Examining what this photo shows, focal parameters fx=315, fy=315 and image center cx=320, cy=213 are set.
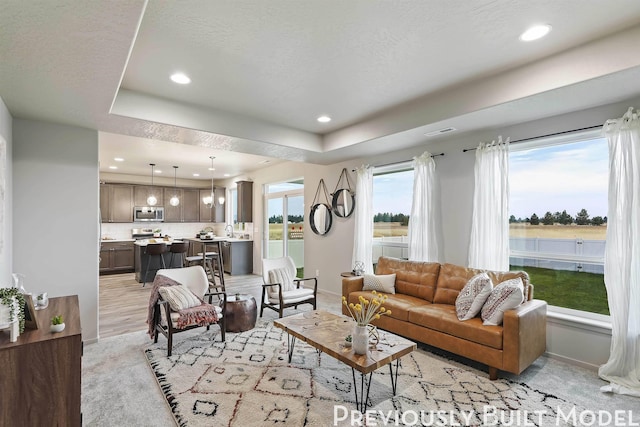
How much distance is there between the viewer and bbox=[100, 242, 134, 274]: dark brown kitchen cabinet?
803 centimetres

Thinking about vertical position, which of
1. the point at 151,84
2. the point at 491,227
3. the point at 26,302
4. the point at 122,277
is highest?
the point at 151,84

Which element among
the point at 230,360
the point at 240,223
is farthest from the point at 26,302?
the point at 240,223

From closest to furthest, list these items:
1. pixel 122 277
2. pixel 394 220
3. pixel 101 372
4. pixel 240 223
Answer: pixel 101 372, pixel 394 220, pixel 122 277, pixel 240 223

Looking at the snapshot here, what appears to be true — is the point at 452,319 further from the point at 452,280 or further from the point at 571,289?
the point at 571,289

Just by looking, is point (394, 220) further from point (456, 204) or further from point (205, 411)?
point (205, 411)

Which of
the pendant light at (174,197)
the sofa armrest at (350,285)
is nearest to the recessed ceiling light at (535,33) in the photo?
the sofa armrest at (350,285)

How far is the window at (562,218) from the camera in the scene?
A: 10.4 feet

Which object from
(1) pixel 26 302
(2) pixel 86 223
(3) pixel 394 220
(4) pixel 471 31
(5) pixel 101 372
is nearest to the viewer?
(1) pixel 26 302

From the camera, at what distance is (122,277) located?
7723 mm

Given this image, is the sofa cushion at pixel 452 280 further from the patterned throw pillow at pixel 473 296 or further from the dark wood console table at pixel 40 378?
the dark wood console table at pixel 40 378

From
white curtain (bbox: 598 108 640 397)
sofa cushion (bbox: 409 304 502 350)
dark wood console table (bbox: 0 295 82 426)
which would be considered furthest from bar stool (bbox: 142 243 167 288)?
white curtain (bbox: 598 108 640 397)

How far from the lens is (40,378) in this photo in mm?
1765

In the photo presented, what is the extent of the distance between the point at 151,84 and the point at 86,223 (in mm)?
1811

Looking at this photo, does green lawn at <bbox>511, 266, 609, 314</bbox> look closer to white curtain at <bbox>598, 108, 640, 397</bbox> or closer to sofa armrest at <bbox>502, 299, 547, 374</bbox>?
white curtain at <bbox>598, 108, 640, 397</bbox>
